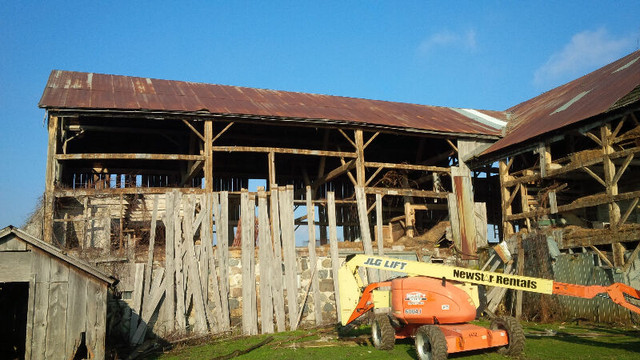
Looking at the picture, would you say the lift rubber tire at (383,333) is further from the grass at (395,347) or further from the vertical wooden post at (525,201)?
the vertical wooden post at (525,201)

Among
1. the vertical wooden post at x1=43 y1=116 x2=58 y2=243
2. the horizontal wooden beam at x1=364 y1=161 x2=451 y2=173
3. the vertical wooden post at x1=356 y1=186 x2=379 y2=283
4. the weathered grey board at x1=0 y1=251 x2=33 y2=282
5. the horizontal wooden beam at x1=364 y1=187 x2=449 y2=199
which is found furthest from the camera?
the horizontal wooden beam at x1=364 y1=161 x2=451 y2=173

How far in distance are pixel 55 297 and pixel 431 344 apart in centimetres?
721

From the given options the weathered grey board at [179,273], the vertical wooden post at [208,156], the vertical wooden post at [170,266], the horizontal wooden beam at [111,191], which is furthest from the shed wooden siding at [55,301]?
the vertical wooden post at [208,156]

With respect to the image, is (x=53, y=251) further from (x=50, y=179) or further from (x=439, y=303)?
(x=439, y=303)

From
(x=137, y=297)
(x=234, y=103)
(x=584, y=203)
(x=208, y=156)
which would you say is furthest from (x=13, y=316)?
(x=584, y=203)

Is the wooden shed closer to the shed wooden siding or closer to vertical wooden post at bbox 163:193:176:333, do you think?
the shed wooden siding

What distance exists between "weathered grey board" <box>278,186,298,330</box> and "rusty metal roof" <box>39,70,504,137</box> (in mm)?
3818

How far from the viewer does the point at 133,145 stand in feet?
75.5

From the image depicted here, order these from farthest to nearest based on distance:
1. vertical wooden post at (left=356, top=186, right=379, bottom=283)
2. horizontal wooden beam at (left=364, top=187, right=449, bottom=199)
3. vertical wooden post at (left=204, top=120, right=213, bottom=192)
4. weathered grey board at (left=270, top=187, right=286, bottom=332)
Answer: horizontal wooden beam at (left=364, top=187, right=449, bottom=199), vertical wooden post at (left=204, top=120, right=213, bottom=192), vertical wooden post at (left=356, top=186, right=379, bottom=283), weathered grey board at (left=270, top=187, right=286, bottom=332)

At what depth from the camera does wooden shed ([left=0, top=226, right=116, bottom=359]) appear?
10469 mm

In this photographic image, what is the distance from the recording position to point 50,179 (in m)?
16.3

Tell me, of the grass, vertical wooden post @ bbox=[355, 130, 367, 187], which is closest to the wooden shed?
the grass

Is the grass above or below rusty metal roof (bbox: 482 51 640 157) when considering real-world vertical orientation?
below

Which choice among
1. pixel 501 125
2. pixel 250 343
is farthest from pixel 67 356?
pixel 501 125
